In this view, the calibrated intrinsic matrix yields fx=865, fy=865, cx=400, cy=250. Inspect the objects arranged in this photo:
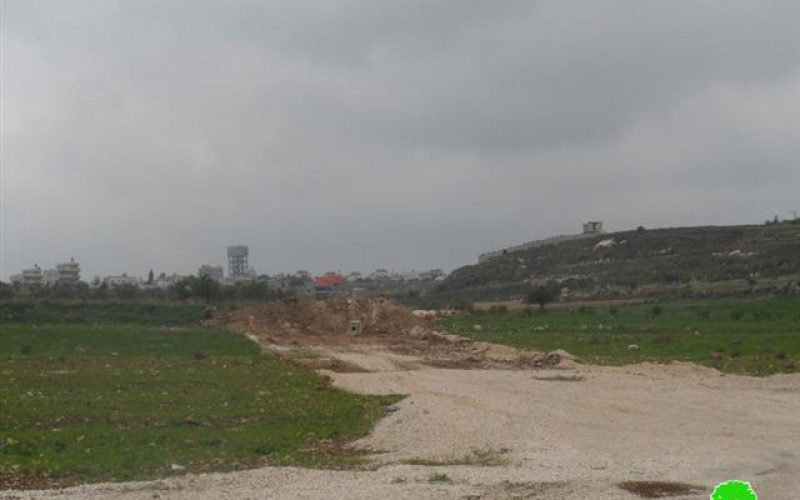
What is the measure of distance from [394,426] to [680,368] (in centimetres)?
1780

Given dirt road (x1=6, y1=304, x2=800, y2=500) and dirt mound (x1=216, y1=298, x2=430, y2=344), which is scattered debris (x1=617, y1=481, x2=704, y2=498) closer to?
dirt road (x1=6, y1=304, x2=800, y2=500)

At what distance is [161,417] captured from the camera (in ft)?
73.8

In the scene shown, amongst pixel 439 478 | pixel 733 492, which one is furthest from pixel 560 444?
pixel 733 492

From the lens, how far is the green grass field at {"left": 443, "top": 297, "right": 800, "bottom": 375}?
39250 mm

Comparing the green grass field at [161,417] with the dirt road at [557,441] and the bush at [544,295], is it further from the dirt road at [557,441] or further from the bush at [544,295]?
the bush at [544,295]

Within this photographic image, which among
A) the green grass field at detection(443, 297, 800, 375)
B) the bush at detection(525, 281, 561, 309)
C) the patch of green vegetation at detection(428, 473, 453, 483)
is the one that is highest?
the bush at detection(525, 281, 561, 309)

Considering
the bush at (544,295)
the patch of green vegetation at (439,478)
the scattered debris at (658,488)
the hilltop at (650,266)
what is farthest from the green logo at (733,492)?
the bush at (544,295)

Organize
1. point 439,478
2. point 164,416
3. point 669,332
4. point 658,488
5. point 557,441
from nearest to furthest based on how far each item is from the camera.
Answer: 1. point 658,488
2. point 439,478
3. point 557,441
4. point 164,416
5. point 669,332

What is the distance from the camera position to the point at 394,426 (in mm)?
22125

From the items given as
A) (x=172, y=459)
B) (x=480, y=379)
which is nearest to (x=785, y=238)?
(x=480, y=379)

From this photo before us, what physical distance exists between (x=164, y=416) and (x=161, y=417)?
190 millimetres

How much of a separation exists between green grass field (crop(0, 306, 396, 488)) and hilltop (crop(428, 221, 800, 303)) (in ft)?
213

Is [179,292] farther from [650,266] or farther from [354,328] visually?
[650,266]

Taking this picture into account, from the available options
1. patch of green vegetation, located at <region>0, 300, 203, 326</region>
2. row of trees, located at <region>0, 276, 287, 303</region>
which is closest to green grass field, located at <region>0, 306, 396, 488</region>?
patch of green vegetation, located at <region>0, 300, 203, 326</region>
